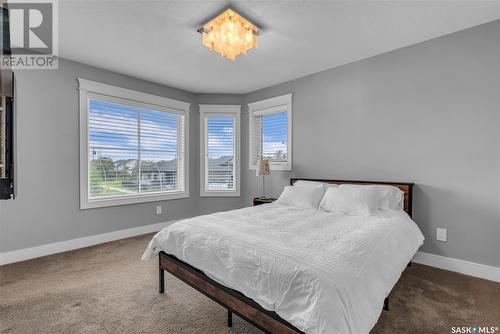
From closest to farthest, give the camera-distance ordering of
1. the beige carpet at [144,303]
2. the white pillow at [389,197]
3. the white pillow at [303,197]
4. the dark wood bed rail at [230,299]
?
1. the dark wood bed rail at [230,299]
2. the beige carpet at [144,303]
3. the white pillow at [389,197]
4. the white pillow at [303,197]

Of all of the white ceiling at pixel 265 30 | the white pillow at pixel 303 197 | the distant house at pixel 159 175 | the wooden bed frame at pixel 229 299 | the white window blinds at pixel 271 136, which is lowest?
the wooden bed frame at pixel 229 299

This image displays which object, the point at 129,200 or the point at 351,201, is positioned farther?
the point at 129,200

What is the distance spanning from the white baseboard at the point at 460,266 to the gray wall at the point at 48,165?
13.8 feet

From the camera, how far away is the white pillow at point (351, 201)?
2.56 meters

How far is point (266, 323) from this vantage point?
1376mm

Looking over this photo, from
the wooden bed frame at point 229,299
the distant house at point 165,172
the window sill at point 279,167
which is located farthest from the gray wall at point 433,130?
the distant house at point 165,172

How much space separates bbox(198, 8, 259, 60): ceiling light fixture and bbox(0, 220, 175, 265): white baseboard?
3.06 metres

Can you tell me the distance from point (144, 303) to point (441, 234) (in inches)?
123

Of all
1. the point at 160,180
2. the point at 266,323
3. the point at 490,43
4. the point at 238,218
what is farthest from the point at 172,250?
the point at 490,43

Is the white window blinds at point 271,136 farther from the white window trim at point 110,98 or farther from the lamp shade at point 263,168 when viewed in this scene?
the white window trim at point 110,98

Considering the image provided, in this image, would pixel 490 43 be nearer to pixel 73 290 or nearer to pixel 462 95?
pixel 462 95

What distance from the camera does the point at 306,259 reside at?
1356 millimetres

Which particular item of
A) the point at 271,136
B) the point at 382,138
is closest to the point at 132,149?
the point at 271,136

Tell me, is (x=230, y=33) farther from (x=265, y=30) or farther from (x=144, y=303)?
(x=144, y=303)
